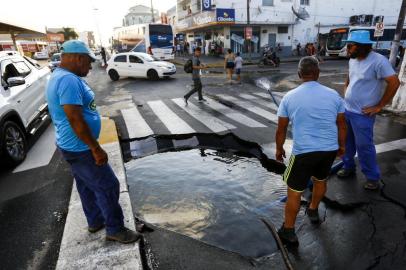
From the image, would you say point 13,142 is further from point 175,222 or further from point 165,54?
point 165,54

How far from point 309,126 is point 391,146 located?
3759mm

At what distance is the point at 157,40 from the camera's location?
87.6ft

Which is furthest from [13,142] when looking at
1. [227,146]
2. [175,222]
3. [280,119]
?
[280,119]

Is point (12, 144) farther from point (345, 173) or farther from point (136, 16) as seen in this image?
point (136, 16)

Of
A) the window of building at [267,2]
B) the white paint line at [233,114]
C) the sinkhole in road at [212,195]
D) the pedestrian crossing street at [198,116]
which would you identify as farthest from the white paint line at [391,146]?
the window of building at [267,2]

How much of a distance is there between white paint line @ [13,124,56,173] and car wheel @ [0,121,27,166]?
0.45ft

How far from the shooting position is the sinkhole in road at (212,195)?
3195 mm

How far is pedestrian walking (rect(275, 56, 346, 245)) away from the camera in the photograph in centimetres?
260

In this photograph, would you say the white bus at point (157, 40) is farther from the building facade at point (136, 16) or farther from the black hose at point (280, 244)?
the building facade at point (136, 16)

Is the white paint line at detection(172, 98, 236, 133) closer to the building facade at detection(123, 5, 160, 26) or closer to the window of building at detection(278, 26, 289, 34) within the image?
the window of building at detection(278, 26, 289, 34)

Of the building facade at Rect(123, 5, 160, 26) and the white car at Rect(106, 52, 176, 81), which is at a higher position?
the building facade at Rect(123, 5, 160, 26)

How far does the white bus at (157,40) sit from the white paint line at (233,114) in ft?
60.2

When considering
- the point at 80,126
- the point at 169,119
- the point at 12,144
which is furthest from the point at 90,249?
the point at 169,119

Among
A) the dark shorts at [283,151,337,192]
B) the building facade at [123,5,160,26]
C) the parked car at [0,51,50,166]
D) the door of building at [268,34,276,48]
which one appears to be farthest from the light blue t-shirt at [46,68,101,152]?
the building facade at [123,5,160,26]
